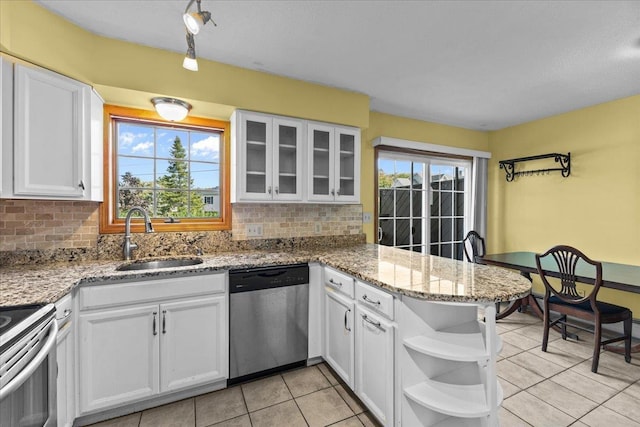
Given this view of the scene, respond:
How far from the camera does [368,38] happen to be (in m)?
2.08

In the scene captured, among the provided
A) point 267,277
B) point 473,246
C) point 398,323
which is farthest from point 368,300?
point 473,246

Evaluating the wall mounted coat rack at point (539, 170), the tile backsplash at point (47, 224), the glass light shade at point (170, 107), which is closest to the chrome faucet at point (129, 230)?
the tile backsplash at point (47, 224)

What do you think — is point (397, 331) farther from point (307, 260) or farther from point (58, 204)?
point (58, 204)

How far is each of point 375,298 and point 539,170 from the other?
3.52 m

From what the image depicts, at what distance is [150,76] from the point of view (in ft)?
7.13

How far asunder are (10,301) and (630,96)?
17.1 feet

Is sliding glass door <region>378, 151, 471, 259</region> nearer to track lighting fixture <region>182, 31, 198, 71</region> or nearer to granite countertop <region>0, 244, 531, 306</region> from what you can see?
granite countertop <region>0, 244, 531, 306</region>

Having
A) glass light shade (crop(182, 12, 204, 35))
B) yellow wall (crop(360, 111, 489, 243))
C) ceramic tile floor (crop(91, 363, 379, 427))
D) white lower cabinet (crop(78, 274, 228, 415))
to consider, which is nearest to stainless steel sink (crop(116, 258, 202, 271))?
white lower cabinet (crop(78, 274, 228, 415))

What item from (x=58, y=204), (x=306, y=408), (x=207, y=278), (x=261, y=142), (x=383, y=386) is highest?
(x=261, y=142)

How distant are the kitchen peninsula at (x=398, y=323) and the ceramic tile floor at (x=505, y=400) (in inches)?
5.0

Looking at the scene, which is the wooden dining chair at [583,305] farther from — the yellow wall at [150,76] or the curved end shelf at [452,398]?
the yellow wall at [150,76]

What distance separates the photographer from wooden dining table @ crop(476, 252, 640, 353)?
7.73 ft

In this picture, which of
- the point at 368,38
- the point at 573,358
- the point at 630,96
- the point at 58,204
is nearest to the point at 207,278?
the point at 58,204

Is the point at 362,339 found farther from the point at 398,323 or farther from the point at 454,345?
the point at 454,345
